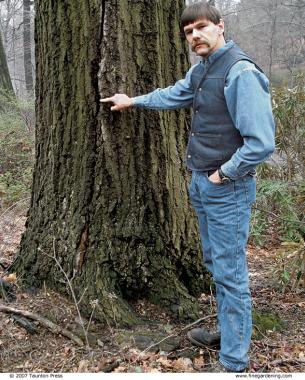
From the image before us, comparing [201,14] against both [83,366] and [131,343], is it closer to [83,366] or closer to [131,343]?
[131,343]

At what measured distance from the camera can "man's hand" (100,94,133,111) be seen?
122 inches

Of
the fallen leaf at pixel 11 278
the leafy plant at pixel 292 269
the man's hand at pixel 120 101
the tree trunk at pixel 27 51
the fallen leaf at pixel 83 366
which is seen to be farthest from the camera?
the tree trunk at pixel 27 51

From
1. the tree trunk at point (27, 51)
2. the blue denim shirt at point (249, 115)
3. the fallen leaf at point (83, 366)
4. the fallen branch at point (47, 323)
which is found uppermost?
the tree trunk at point (27, 51)

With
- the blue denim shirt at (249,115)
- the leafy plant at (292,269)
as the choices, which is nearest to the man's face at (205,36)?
the blue denim shirt at (249,115)

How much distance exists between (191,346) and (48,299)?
1.16 m

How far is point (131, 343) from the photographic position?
312 cm

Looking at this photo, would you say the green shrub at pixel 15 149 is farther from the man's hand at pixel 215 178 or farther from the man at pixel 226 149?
the man's hand at pixel 215 178

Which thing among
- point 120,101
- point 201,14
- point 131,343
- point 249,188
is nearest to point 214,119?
point 249,188

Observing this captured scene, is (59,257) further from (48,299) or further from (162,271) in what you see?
(162,271)

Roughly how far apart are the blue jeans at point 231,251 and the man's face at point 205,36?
0.77 m

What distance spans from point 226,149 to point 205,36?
2.27 ft

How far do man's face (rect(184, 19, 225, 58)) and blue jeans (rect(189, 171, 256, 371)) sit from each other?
2.52ft

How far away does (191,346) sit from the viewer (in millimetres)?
3209

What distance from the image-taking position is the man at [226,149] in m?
2.41
